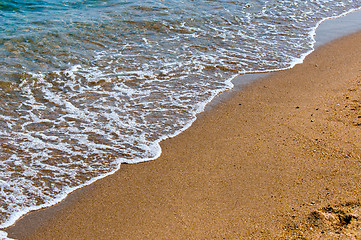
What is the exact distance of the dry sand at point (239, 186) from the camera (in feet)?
10.9

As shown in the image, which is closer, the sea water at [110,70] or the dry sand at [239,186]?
the dry sand at [239,186]

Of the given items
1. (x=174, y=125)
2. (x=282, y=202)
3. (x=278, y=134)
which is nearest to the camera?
(x=282, y=202)

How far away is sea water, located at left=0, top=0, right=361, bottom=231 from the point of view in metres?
4.32

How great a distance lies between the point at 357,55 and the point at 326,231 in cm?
569

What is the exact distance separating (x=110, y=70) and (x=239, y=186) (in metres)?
3.77

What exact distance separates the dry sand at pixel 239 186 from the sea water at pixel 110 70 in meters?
0.30

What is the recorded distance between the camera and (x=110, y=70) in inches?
265

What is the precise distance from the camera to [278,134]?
188 inches

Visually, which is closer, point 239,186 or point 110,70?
point 239,186

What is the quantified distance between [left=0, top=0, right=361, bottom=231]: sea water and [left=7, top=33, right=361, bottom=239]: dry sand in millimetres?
303

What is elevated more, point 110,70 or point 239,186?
point 110,70

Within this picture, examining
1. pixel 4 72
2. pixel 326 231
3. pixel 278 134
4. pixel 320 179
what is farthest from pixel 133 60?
pixel 326 231

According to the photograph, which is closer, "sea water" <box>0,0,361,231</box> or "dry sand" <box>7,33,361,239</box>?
"dry sand" <box>7,33,361,239</box>

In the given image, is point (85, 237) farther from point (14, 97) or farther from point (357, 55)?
point (357, 55)
